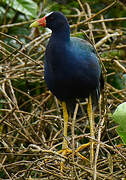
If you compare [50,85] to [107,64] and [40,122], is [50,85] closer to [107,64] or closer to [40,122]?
[40,122]

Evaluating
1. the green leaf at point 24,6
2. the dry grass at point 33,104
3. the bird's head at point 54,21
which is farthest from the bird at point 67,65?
the green leaf at point 24,6

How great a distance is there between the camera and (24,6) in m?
3.77

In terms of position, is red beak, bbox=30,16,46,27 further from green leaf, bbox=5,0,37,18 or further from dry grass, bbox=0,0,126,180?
green leaf, bbox=5,0,37,18

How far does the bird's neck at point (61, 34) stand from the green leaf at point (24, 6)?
3.32ft

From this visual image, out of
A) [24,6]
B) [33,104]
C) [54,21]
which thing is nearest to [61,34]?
[54,21]

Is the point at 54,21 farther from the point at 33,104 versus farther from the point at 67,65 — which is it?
the point at 33,104

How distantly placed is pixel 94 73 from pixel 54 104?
725 mm

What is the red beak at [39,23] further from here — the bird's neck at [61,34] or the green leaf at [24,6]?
the green leaf at [24,6]

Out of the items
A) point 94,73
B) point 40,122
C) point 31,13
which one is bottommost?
point 40,122

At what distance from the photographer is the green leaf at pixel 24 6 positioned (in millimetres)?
3746

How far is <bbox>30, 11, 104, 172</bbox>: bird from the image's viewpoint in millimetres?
2659

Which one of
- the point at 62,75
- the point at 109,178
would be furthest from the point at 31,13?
the point at 109,178

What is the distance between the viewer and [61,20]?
9.16ft

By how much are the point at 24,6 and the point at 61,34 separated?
114cm
